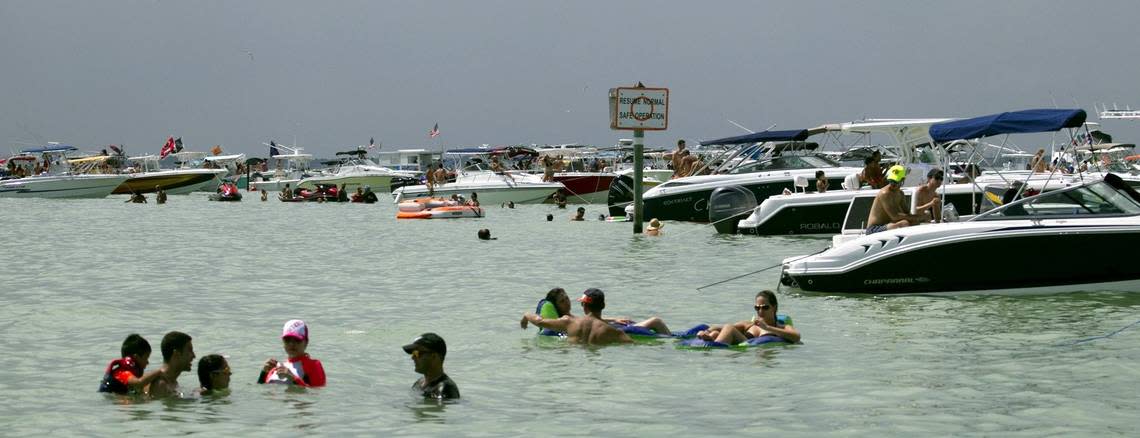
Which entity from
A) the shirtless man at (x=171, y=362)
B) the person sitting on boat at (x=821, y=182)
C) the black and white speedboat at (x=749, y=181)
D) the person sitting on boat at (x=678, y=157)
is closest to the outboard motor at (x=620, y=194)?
the person sitting on boat at (x=678, y=157)

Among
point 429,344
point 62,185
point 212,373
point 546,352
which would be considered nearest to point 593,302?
point 546,352

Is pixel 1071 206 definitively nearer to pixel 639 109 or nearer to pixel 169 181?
pixel 639 109

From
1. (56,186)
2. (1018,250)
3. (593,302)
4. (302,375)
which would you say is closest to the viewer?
A: (302,375)

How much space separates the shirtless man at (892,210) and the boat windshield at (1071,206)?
1.03 meters

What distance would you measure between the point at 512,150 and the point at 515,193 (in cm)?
1201

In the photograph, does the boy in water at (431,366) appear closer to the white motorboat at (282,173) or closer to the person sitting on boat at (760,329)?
the person sitting on boat at (760,329)

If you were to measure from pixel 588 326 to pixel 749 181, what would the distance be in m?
19.2

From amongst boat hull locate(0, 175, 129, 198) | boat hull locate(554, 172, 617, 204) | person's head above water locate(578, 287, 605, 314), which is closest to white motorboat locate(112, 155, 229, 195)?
boat hull locate(0, 175, 129, 198)

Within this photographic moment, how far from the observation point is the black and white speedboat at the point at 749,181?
32.0 meters

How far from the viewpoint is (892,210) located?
677 inches

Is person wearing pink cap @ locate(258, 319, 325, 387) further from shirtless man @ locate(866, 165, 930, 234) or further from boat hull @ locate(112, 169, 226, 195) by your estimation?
boat hull @ locate(112, 169, 226, 195)

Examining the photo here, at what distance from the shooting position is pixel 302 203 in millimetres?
63656

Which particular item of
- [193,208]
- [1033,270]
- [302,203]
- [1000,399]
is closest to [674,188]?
[1033,270]

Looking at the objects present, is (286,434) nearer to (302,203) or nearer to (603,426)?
(603,426)
